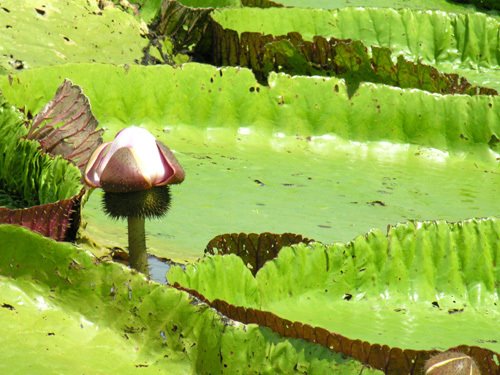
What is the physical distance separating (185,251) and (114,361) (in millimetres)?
884

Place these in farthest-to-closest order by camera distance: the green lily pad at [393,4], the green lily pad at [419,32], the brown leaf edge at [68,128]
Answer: the green lily pad at [393,4] → the green lily pad at [419,32] → the brown leaf edge at [68,128]

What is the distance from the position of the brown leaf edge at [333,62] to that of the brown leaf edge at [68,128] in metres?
1.43

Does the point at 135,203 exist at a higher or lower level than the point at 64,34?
lower

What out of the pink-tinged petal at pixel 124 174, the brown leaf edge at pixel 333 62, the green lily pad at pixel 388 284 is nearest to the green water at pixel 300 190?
the green lily pad at pixel 388 284

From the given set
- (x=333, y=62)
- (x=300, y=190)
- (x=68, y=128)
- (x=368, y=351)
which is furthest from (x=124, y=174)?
(x=333, y=62)

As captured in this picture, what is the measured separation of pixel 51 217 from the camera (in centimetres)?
257

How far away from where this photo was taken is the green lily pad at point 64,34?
4.12 m

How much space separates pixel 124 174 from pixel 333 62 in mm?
2450

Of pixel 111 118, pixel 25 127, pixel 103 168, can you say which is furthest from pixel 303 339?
pixel 111 118

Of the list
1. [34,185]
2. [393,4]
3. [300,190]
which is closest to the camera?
[34,185]

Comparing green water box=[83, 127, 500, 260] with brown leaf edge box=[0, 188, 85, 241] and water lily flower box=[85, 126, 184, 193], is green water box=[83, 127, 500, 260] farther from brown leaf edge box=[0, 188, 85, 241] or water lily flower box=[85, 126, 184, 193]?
water lily flower box=[85, 126, 184, 193]

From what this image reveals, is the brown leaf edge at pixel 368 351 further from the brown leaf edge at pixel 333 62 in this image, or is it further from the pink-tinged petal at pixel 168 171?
the brown leaf edge at pixel 333 62

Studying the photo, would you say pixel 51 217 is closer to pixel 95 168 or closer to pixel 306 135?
pixel 95 168

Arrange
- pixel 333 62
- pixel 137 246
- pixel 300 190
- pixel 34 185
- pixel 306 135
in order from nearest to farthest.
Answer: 1. pixel 137 246
2. pixel 34 185
3. pixel 300 190
4. pixel 306 135
5. pixel 333 62
